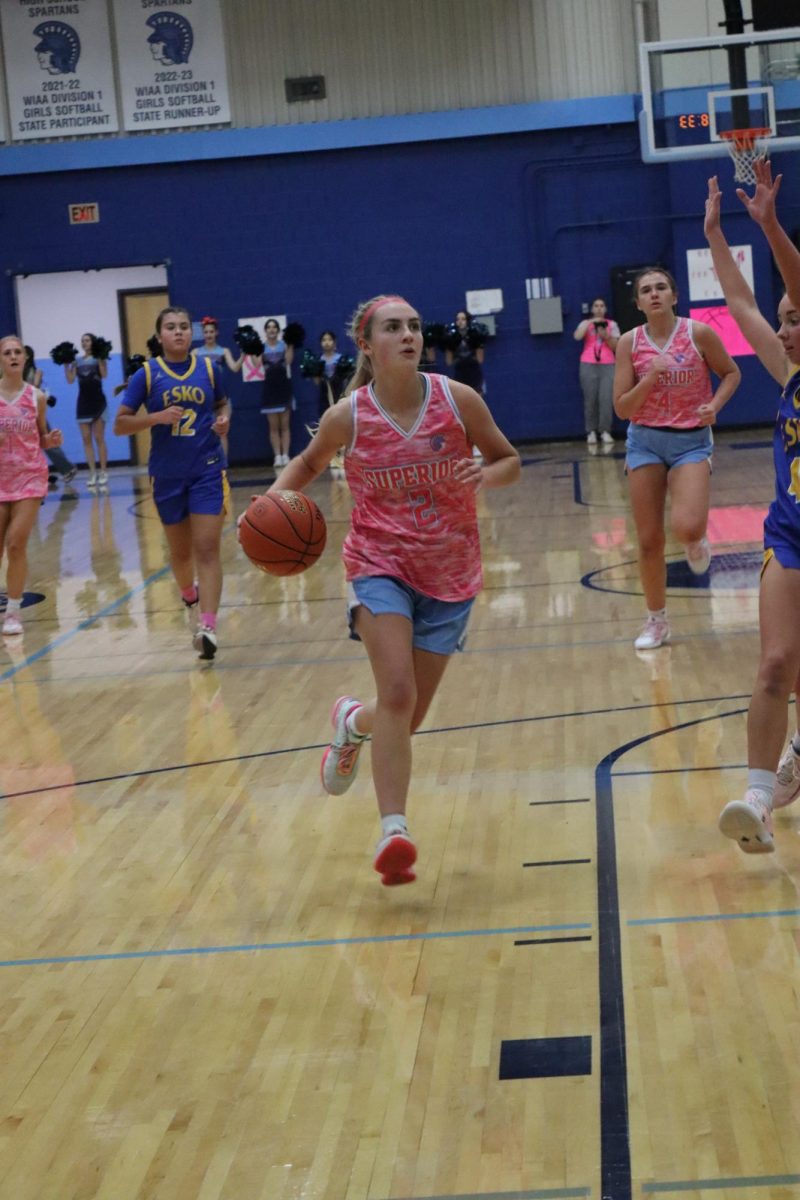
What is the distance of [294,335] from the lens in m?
20.5

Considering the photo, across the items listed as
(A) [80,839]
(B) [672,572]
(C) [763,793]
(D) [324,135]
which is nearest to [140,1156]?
(C) [763,793]

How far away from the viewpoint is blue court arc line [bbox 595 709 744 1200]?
290cm

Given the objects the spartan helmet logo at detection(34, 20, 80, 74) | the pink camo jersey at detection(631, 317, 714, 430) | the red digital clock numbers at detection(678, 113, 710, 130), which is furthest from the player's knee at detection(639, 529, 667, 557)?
the spartan helmet logo at detection(34, 20, 80, 74)

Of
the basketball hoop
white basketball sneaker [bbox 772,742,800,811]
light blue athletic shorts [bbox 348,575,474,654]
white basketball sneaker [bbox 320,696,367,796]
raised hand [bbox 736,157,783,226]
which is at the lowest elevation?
white basketball sneaker [bbox 772,742,800,811]

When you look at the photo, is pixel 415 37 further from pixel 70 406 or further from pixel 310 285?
pixel 70 406

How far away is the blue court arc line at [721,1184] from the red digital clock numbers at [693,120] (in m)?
15.9

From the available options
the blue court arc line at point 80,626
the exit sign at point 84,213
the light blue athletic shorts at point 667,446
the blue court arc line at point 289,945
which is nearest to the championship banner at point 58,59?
the exit sign at point 84,213

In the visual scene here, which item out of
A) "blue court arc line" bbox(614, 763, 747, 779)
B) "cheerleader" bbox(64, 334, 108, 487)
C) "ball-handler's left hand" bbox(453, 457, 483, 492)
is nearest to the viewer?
"ball-handler's left hand" bbox(453, 457, 483, 492)

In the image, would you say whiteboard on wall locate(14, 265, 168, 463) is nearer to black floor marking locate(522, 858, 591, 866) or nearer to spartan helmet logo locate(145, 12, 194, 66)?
spartan helmet logo locate(145, 12, 194, 66)

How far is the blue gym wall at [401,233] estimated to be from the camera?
68.9 feet

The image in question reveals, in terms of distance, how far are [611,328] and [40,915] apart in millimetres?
16627

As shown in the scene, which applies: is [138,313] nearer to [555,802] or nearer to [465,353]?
[465,353]

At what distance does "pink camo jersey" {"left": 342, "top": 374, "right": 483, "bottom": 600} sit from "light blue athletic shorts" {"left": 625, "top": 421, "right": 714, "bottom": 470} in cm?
299

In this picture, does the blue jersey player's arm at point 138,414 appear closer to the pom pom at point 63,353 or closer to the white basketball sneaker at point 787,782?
the white basketball sneaker at point 787,782
